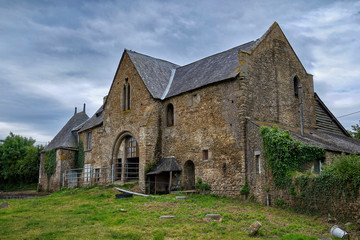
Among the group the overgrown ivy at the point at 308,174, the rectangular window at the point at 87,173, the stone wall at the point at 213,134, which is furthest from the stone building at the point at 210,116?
the rectangular window at the point at 87,173

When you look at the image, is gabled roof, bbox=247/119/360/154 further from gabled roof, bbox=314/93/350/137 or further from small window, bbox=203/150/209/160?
small window, bbox=203/150/209/160

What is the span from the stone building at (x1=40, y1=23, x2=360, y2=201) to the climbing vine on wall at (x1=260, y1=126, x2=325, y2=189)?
1146mm

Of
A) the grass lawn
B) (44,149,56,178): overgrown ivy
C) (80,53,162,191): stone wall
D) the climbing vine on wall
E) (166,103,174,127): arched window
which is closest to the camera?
the grass lawn

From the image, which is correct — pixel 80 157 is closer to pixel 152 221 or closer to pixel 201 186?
pixel 201 186

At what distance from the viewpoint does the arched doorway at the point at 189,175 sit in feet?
74.4

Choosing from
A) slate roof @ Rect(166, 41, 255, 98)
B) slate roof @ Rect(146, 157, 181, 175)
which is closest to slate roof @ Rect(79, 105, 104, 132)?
slate roof @ Rect(166, 41, 255, 98)

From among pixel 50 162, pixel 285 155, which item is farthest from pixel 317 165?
pixel 50 162

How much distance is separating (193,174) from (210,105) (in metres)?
4.87

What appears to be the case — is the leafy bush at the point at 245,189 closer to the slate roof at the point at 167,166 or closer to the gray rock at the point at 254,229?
the slate roof at the point at 167,166

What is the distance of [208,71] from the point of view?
Answer: 24.2 metres

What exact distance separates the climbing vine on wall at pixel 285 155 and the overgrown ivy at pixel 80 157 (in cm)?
2059

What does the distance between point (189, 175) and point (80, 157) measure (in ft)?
47.4

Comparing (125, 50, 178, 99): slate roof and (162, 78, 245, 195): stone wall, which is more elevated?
(125, 50, 178, 99): slate roof

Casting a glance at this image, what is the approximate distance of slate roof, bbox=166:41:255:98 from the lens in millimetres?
21859
